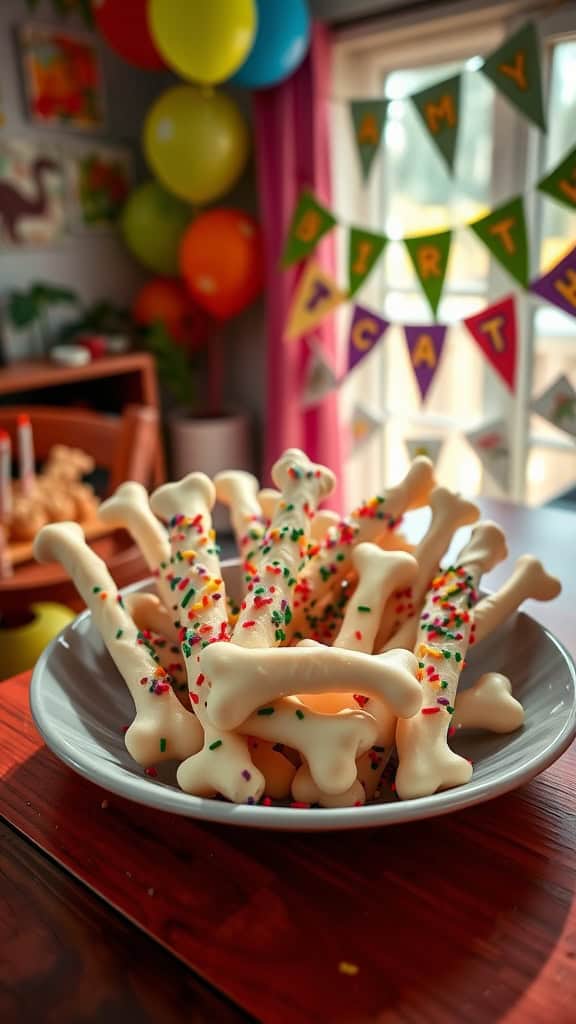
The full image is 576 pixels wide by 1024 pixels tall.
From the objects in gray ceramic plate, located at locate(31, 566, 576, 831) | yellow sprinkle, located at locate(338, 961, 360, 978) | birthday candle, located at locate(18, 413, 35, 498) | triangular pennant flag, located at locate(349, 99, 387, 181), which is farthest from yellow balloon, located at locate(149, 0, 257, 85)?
yellow sprinkle, located at locate(338, 961, 360, 978)

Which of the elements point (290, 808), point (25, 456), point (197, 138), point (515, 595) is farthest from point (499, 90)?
point (290, 808)

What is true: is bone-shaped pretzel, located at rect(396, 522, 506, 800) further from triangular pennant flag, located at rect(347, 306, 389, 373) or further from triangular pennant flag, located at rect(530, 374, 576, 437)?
triangular pennant flag, located at rect(347, 306, 389, 373)

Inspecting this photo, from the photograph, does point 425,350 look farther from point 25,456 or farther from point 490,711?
point 490,711

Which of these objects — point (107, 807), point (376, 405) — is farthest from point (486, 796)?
point (376, 405)

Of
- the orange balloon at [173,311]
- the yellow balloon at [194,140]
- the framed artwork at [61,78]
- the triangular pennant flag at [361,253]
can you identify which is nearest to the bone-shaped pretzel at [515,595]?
the triangular pennant flag at [361,253]

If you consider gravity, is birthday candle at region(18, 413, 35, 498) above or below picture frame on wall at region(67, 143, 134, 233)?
below

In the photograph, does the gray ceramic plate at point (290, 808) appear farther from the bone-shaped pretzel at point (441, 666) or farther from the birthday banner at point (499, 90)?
the birthday banner at point (499, 90)
